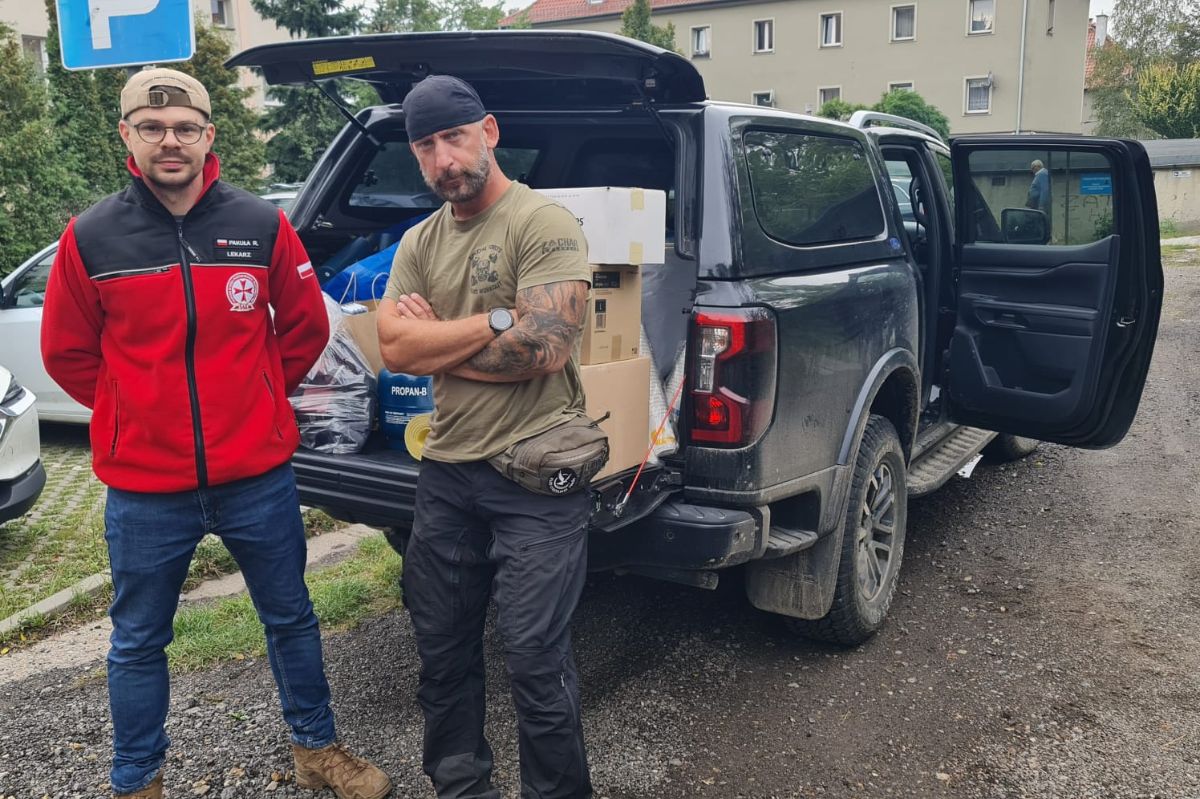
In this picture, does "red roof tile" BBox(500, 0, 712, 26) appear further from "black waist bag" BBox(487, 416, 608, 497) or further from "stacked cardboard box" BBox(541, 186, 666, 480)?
"black waist bag" BBox(487, 416, 608, 497)

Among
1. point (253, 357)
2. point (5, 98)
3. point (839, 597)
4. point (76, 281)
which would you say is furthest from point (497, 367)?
point (5, 98)

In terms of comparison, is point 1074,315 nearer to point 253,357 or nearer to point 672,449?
point 672,449

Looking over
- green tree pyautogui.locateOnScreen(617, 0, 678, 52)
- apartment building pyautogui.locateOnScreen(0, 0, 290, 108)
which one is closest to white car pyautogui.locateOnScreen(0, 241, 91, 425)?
apartment building pyautogui.locateOnScreen(0, 0, 290, 108)

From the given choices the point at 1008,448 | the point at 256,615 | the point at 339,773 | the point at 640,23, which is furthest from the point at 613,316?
the point at 640,23

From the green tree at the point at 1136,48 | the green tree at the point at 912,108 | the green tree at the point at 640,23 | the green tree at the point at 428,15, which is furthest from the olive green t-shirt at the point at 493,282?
the green tree at the point at 1136,48

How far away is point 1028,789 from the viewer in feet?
10.0

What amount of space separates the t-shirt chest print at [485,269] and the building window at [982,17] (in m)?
42.3

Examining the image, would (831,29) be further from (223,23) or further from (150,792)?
(150,792)

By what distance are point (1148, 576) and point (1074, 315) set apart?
1220 mm

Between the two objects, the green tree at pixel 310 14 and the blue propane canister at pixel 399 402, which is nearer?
the blue propane canister at pixel 399 402

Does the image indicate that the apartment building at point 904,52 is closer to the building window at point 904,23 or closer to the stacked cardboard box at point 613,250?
the building window at point 904,23

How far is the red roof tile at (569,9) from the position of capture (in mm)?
47375

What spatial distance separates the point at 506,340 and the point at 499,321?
2.0 inches

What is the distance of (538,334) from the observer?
2.57 meters
